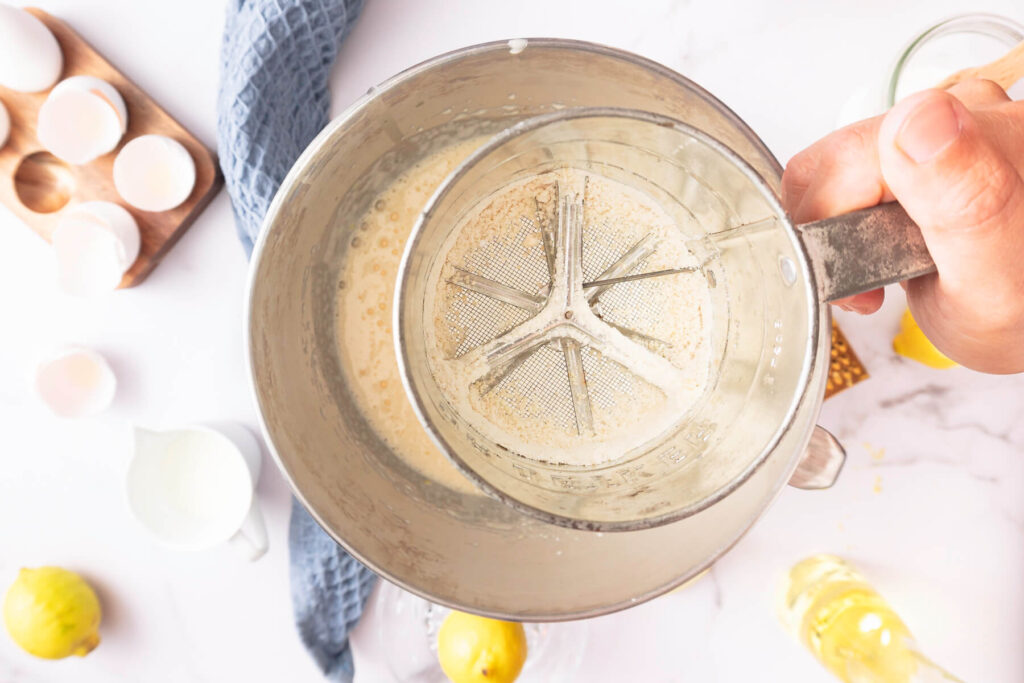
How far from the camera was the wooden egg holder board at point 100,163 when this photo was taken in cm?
60

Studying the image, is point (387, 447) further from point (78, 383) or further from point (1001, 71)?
point (1001, 71)

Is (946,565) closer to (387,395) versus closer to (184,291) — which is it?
(387,395)

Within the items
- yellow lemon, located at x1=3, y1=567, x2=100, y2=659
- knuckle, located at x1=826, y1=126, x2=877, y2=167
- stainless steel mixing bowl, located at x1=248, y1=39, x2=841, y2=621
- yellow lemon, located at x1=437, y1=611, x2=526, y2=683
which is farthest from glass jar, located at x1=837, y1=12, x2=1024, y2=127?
yellow lemon, located at x1=3, y1=567, x2=100, y2=659

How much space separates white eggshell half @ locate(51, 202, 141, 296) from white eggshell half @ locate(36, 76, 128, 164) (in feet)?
0.15

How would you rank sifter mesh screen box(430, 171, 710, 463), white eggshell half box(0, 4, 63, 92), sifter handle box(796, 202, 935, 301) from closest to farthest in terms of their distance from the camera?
sifter handle box(796, 202, 935, 301)
sifter mesh screen box(430, 171, 710, 463)
white eggshell half box(0, 4, 63, 92)

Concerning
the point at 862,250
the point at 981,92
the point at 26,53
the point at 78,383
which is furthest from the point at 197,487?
the point at 981,92

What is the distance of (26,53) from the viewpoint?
558mm

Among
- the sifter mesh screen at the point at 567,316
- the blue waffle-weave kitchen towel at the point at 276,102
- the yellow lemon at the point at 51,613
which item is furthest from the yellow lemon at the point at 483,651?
the yellow lemon at the point at 51,613

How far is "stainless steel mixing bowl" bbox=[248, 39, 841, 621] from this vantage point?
0.40 m

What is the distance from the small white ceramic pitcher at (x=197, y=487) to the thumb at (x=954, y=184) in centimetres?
53

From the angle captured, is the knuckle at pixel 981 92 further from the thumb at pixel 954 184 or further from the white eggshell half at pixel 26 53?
the white eggshell half at pixel 26 53

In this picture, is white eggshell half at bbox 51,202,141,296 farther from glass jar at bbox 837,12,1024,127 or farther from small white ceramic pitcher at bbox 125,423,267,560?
glass jar at bbox 837,12,1024,127

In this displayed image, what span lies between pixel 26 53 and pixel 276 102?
8.4 inches

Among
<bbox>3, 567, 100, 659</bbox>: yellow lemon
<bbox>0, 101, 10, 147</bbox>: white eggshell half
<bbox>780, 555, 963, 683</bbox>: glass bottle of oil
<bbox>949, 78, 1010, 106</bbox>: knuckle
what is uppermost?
<bbox>949, 78, 1010, 106</bbox>: knuckle
